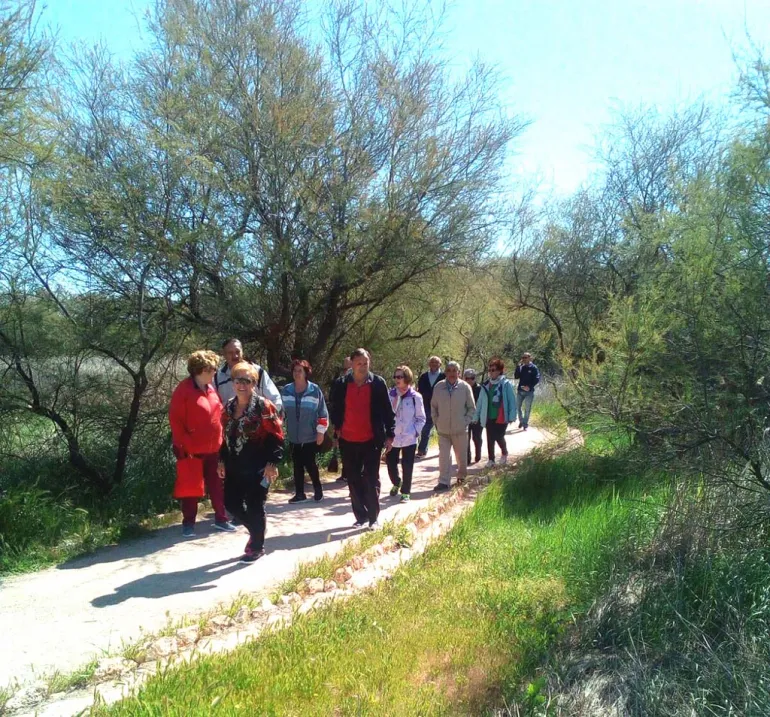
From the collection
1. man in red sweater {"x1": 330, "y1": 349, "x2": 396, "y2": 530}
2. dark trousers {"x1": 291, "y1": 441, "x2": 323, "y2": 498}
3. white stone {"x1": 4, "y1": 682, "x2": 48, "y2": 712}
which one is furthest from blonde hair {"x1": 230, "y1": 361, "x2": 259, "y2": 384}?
white stone {"x1": 4, "y1": 682, "x2": 48, "y2": 712}

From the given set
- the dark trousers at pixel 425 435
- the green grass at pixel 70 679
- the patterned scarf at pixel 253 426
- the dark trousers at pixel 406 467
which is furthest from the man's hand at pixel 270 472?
the dark trousers at pixel 425 435

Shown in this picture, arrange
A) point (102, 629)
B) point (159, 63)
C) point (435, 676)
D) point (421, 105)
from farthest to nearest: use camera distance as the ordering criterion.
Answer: point (421, 105) < point (159, 63) < point (102, 629) < point (435, 676)

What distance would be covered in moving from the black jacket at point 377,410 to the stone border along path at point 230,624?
1.02 meters

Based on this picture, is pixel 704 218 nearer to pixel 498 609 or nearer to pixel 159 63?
pixel 498 609

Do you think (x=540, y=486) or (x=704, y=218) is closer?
(x=704, y=218)

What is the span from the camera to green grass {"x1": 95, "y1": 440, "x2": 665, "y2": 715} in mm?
3617

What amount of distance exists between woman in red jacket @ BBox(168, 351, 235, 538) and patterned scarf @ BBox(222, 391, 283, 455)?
767 mm

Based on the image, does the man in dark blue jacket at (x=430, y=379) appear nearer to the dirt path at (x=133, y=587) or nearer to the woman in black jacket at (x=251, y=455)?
the dirt path at (x=133, y=587)

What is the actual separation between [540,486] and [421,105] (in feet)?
19.2

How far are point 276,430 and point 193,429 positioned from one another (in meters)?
1.12

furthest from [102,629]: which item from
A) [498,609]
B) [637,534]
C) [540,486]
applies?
[540,486]

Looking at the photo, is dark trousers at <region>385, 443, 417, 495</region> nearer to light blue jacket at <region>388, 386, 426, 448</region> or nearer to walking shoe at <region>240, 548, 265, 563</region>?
light blue jacket at <region>388, 386, 426, 448</region>

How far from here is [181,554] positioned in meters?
6.22

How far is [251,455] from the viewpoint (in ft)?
19.6
